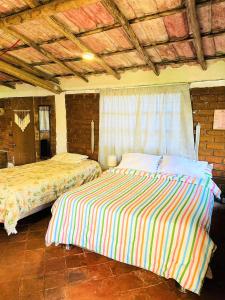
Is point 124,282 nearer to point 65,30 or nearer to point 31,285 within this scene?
point 31,285

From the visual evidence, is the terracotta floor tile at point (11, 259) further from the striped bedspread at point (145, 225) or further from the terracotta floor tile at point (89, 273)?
the terracotta floor tile at point (89, 273)

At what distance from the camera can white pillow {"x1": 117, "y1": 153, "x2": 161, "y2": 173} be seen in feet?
10.5

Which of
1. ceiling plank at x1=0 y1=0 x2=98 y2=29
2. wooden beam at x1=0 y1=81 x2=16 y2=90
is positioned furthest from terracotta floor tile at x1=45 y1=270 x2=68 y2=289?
wooden beam at x1=0 y1=81 x2=16 y2=90

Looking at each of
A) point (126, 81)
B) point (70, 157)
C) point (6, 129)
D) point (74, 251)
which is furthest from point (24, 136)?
point (74, 251)

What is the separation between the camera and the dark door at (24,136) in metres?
4.78

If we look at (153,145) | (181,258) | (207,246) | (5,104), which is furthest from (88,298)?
(5,104)

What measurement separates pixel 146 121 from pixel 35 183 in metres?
1.95

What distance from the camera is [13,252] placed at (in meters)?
2.36

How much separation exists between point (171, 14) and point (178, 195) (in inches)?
70.8

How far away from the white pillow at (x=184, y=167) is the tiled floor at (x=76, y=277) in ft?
2.65

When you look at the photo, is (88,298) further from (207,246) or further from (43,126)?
(43,126)

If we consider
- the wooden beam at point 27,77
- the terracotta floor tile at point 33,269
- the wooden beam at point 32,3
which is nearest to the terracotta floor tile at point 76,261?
the terracotta floor tile at point 33,269

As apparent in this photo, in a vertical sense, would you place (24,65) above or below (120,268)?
above

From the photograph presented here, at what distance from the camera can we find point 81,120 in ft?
13.9
